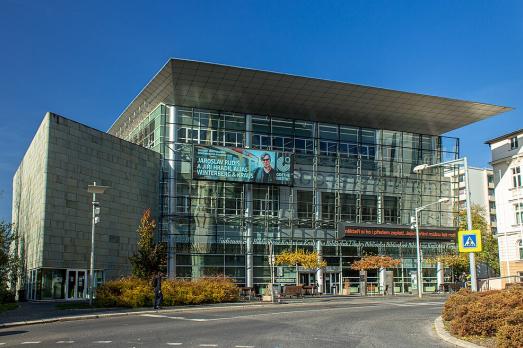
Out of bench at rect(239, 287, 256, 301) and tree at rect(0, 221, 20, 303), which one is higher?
tree at rect(0, 221, 20, 303)

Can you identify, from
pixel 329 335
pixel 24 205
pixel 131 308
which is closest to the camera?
pixel 329 335

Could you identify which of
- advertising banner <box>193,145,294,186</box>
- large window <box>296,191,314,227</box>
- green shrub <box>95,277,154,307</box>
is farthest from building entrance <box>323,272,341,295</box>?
green shrub <box>95,277,154,307</box>

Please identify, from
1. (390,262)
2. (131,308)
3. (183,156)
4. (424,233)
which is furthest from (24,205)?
(424,233)

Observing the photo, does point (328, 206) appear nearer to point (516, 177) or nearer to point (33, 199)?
point (516, 177)

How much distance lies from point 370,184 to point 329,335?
42865mm

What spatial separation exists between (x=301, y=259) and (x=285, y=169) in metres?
8.35

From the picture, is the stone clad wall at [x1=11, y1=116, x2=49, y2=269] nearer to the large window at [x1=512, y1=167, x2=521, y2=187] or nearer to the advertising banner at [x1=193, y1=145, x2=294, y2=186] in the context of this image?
the advertising banner at [x1=193, y1=145, x2=294, y2=186]

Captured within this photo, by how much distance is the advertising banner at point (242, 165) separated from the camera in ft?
161

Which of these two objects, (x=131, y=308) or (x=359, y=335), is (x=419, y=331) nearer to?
(x=359, y=335)

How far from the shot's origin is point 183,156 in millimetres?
50469

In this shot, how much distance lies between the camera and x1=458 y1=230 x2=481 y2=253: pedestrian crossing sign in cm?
2170

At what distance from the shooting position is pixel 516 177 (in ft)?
188

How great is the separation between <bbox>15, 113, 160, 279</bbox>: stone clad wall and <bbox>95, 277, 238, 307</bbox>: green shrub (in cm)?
895

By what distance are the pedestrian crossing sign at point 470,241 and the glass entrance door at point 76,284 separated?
26.2 meters
